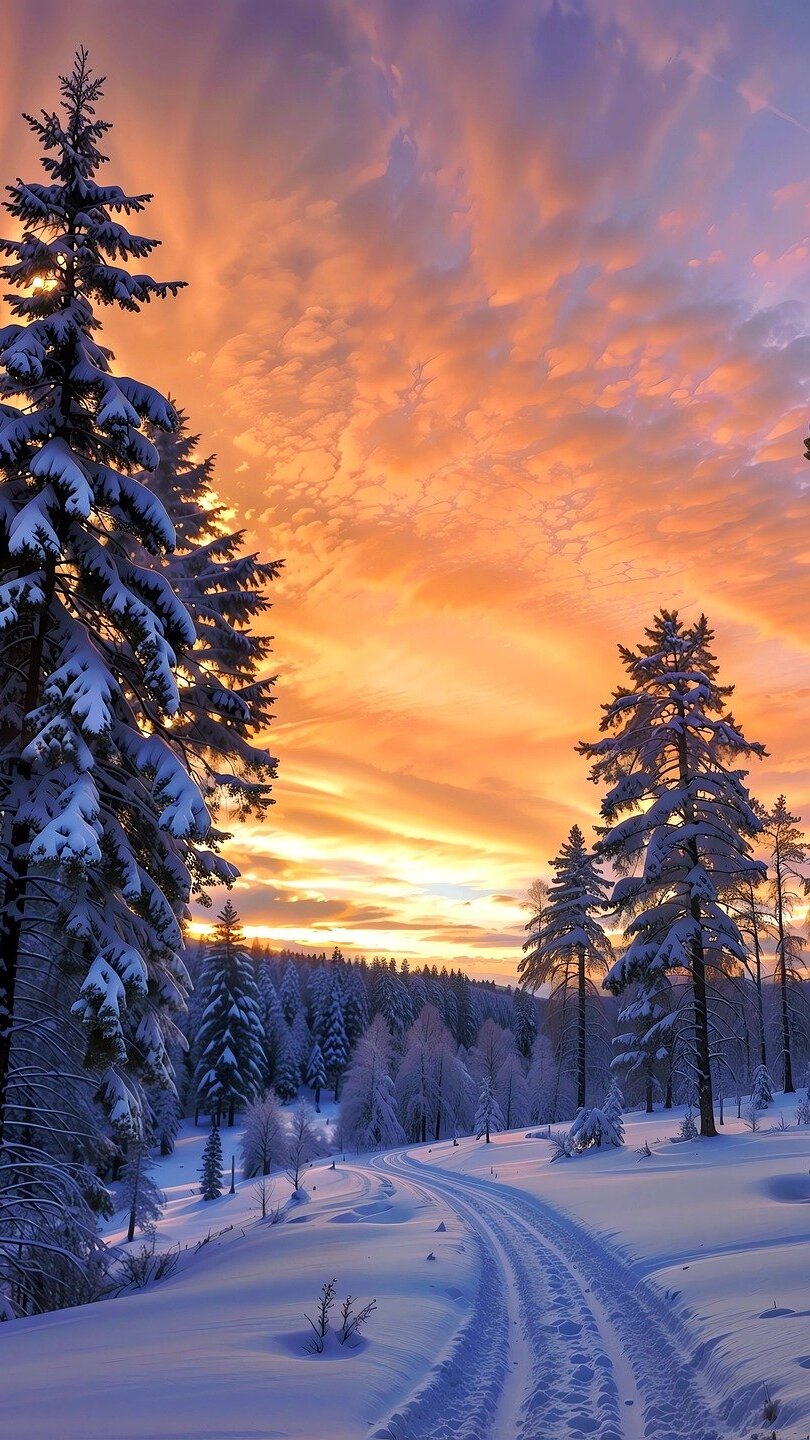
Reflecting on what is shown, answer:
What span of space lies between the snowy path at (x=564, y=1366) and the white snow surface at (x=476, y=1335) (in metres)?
0.02

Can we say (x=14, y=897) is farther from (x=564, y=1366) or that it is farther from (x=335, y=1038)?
(x=335, y=1038)

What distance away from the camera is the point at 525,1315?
852 centimetres

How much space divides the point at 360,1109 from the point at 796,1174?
167 feet

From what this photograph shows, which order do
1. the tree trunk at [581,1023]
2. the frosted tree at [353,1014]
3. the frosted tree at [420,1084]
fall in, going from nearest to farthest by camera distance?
the tree trunk at [581,1023], the frosted tree at [420,1084], the frosted tree at [353,1014]

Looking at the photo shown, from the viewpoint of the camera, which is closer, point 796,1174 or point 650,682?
point 796,1174

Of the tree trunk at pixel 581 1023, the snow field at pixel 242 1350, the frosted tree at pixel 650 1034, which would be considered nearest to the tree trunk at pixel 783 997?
the frosted tree at pixel 650 1034

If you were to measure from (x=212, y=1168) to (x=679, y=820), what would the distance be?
38022mm

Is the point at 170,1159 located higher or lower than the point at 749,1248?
lower

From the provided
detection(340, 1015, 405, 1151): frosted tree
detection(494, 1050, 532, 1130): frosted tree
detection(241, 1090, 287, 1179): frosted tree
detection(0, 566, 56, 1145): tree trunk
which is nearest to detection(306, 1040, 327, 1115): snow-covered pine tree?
detection(494, 1050, 532, 1130): frosted tree

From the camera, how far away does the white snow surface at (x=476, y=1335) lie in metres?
5.32

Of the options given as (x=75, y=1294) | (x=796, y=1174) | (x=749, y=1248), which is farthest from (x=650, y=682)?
(x=75, y=1294)

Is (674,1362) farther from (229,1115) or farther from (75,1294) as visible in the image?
(229,1115)

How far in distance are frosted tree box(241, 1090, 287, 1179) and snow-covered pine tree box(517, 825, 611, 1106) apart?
28.9m

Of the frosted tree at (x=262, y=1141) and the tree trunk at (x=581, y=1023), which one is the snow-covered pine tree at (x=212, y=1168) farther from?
the tree trunk at (x=581, y=1023)
